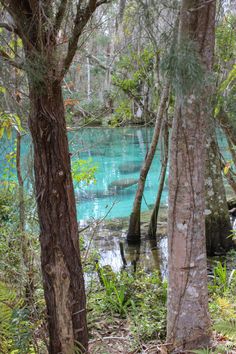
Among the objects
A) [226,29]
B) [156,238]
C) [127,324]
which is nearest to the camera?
[127,324]

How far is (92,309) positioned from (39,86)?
2458mm

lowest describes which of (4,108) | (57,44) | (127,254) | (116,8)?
(127,254)

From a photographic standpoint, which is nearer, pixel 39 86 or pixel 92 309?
pixel 39 86

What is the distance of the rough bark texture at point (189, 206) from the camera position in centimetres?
251

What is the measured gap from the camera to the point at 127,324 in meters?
3.70

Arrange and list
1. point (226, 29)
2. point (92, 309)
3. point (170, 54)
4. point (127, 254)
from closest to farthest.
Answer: point (170, 54)
point (92, 309)
point (226, 29)
point (127, 254)

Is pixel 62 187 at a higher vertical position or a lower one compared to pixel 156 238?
higher

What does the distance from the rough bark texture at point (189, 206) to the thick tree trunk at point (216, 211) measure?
3.96 meters

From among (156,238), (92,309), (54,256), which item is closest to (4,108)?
(54,256)

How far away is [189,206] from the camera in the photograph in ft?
8.82

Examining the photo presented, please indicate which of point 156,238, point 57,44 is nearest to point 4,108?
point 57,44

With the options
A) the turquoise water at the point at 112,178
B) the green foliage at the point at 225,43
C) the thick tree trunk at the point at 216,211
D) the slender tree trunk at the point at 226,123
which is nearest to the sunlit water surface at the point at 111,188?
the turquoise water at the point at 112,178

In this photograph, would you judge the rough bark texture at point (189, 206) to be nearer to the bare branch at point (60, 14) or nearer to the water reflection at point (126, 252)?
the bare branch at point (60, 14)

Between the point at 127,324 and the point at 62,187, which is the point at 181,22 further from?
the point at 127,324
